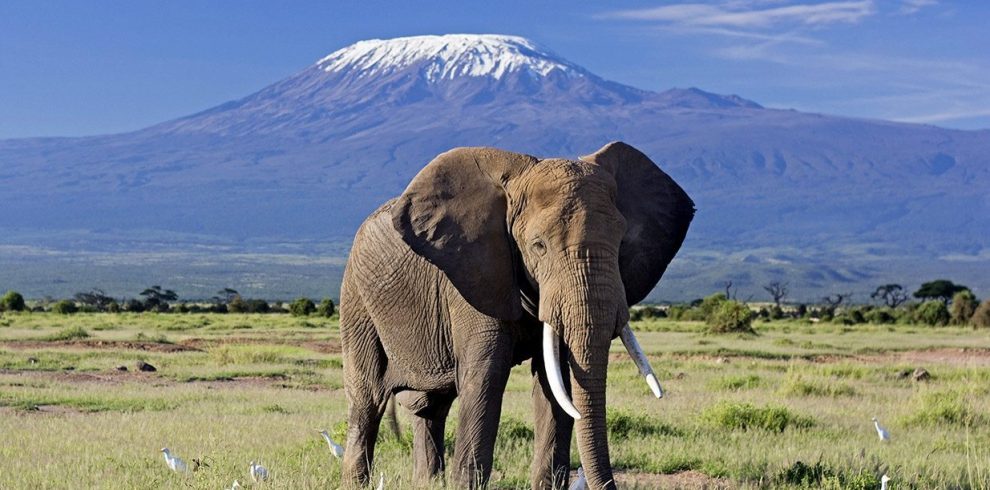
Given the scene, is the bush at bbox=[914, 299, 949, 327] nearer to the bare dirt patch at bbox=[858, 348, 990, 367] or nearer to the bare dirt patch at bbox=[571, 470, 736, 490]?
the bare dirt patch at bbox=[858, 348, 990, 367]

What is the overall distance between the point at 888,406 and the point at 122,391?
32.2 ft

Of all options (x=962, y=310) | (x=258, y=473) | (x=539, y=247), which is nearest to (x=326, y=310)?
(x=962, y=310)

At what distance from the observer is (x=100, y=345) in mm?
30719

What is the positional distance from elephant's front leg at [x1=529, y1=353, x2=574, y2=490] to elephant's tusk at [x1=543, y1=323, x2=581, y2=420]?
939mm

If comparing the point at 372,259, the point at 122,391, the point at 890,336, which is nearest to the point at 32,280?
the point at 890,336

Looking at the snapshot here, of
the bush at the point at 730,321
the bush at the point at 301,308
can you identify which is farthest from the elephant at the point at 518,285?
the bush at the point at 301,308

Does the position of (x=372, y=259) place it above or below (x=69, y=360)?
above

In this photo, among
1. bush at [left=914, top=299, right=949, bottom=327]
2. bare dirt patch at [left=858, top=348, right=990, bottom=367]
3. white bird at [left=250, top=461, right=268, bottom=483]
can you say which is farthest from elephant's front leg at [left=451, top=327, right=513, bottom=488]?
bush at [left=914, top=299, right=949, bottom=327]

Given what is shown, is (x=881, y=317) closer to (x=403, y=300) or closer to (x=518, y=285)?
(x=403, y=300)

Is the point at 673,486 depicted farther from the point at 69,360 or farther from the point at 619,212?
the point at 69,360

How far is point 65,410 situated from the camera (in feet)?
54.9

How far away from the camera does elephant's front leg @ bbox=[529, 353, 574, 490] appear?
8812 mm

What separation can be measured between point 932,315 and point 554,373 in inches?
1821

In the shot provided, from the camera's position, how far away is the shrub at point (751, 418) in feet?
45.6
